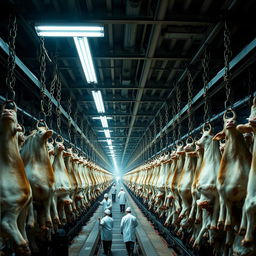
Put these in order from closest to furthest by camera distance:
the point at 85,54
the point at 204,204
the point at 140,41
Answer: the point at 204,204 → the point at 85,54 → the point at 140,41

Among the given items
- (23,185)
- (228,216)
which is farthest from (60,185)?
(228,216)

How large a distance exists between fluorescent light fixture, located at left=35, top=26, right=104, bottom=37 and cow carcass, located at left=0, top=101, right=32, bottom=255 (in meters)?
2.42

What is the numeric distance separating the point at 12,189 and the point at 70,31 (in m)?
3.26

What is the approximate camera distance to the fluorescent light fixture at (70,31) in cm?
515

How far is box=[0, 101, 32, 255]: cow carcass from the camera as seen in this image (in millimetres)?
2803

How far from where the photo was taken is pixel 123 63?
821 centimetres

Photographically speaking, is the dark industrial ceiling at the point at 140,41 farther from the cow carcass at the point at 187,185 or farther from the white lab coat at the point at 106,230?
the white lab coat at the point at 106,230

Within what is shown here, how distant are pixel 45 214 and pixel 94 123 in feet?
42.6

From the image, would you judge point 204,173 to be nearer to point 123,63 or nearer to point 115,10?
point 115,10

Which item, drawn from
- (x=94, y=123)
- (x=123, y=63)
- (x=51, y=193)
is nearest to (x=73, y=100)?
(x=123, y=63)

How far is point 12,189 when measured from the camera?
9.55 ft

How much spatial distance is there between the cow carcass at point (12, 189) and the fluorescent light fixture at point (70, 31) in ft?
7.95

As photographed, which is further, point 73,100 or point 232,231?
point 73,100

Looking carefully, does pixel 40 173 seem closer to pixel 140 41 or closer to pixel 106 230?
pixel 140 41
